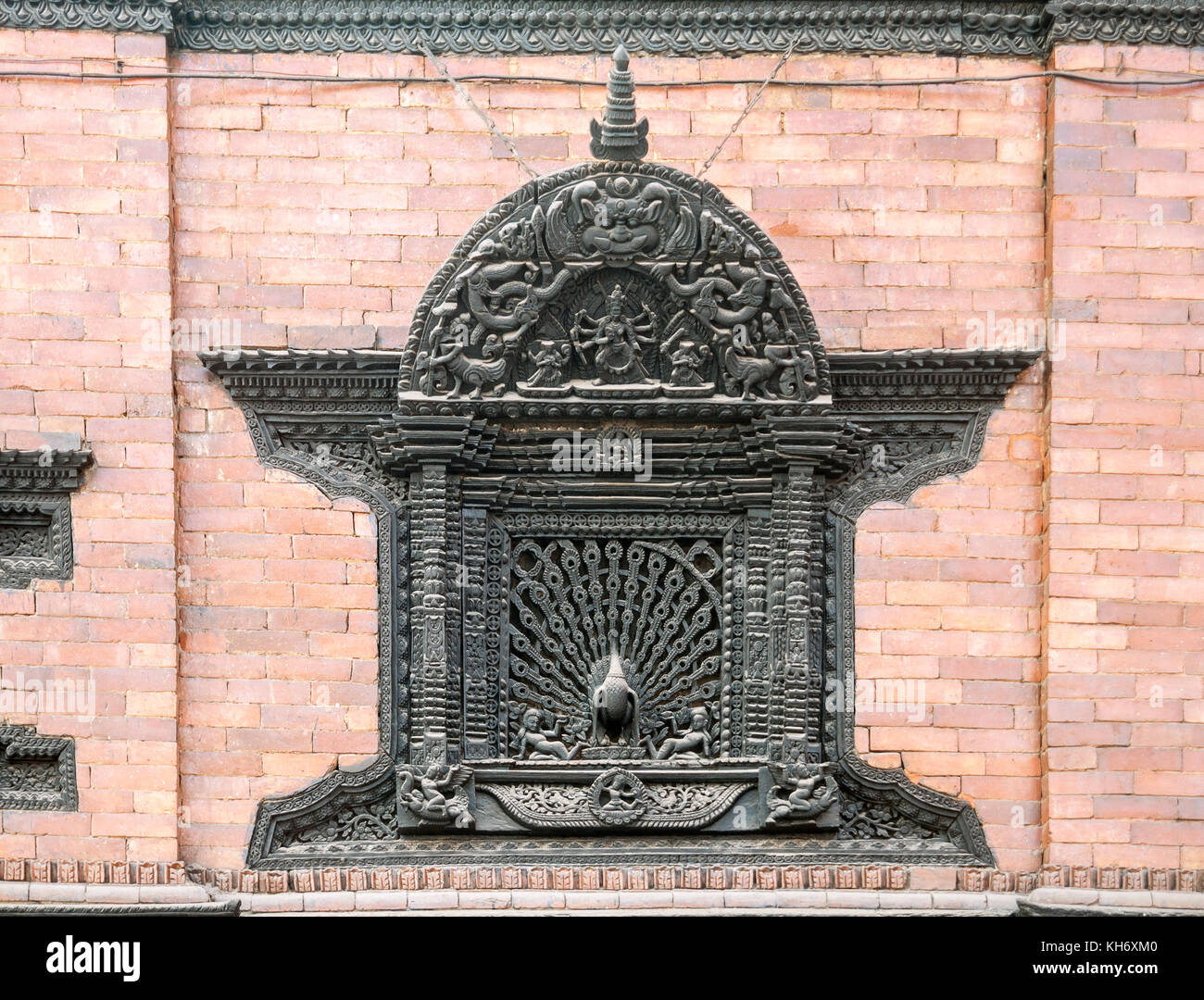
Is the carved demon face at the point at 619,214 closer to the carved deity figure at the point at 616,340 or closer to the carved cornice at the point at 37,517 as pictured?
the carved deity figure at the point at 616,340

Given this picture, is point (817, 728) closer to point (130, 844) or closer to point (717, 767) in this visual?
point (717, 767)

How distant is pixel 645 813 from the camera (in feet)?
25.3

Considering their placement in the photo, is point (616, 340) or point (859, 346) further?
point (859, 346)

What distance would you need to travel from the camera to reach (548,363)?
774cm

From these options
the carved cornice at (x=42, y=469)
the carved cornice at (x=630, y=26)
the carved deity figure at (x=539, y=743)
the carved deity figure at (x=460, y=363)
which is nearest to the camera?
the carved cornice at (x=42, y=469)

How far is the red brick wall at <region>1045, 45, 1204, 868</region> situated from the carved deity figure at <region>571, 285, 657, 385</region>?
1.91m

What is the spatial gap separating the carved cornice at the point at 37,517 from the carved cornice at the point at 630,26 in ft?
6.81

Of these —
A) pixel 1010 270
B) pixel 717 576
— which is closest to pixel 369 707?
pixel 717 576

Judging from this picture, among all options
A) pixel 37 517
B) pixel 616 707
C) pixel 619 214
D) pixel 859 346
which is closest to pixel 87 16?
pixel 37 517

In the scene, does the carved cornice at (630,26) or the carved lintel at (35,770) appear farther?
the carved cornice at (630,26)

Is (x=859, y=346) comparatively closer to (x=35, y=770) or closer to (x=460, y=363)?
(x=460, y=363)

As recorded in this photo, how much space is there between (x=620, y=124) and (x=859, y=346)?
4.98ft

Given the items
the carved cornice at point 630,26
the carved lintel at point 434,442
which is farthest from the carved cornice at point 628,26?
the carved lintel at point 434,442

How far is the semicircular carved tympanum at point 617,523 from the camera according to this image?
25.2 ft
